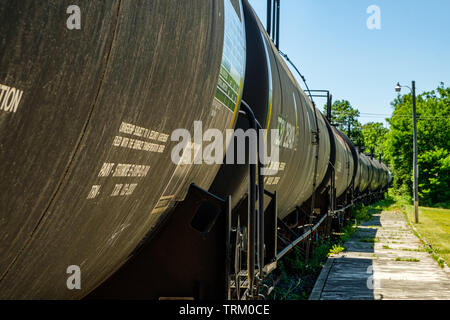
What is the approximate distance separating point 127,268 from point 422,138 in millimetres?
49083

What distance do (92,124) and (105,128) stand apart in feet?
0.36

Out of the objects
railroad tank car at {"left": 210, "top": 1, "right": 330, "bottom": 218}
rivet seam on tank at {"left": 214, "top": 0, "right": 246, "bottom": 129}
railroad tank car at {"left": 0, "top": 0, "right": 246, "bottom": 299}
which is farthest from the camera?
railroad tank car at {"left": 210, "top": 1, "right": 330, "bottom": 218}

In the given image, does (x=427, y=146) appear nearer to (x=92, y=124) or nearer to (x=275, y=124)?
(x=275, y=124)

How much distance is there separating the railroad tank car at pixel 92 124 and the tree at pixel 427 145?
47234 mm

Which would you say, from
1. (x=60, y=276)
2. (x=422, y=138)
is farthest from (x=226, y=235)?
(x=422, y=138)

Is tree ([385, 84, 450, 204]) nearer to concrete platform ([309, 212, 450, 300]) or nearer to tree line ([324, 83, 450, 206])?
tree line ([324, 83, 450, 206])

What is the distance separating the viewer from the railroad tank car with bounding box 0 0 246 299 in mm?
1492

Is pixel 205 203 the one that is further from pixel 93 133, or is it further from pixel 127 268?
pixel 93 133

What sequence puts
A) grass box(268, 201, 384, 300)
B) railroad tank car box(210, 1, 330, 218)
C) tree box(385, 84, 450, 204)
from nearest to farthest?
1. railroad tank car box(210, 1, 330, 218)
2. grass box(268, 201, 384, 300)
3. tree box(385, 84, 450, 204)

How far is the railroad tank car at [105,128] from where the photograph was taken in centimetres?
151

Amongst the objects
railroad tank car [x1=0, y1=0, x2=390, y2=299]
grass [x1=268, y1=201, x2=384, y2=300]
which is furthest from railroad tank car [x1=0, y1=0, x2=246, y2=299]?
grass [x1=268, y1=201, x2=384, y2=300]
